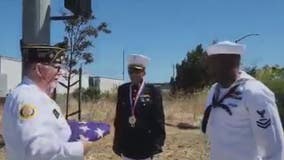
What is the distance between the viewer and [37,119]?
4496 millimetres

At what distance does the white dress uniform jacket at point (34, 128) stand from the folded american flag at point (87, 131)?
153mm

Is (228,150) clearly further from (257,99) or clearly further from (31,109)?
(31,109)

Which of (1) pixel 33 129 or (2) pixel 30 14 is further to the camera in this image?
(2) pixel 30 14

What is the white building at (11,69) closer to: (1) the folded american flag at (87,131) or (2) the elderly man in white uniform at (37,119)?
(1) the folded american flag at (87,131)

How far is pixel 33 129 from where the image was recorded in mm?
4445

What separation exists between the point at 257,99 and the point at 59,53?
1453 millimetres

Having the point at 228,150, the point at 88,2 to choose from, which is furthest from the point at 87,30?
the point at 228,150

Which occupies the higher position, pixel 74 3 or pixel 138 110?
pixel 74 3

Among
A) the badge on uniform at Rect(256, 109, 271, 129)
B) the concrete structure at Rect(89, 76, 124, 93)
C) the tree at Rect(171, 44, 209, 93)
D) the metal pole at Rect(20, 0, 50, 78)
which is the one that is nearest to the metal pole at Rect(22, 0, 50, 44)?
the metal pole at Rect(20, 0, 50, 78)

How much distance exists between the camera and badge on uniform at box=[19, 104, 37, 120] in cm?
448

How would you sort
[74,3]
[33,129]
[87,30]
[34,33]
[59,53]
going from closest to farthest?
[33,129] < [59,53] < [34,33] < [74,3] < [87,30]

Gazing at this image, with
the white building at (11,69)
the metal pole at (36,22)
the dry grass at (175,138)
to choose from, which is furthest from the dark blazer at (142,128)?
the white building at (11,69)

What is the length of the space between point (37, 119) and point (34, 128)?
72 millimetres

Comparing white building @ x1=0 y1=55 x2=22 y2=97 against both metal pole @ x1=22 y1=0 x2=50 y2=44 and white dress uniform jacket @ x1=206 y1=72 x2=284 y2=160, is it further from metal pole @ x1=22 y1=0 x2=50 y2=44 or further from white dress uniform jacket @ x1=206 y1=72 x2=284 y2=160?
white dress uniform jacket @ x1=206 y1=72 x2=284 y2=160
